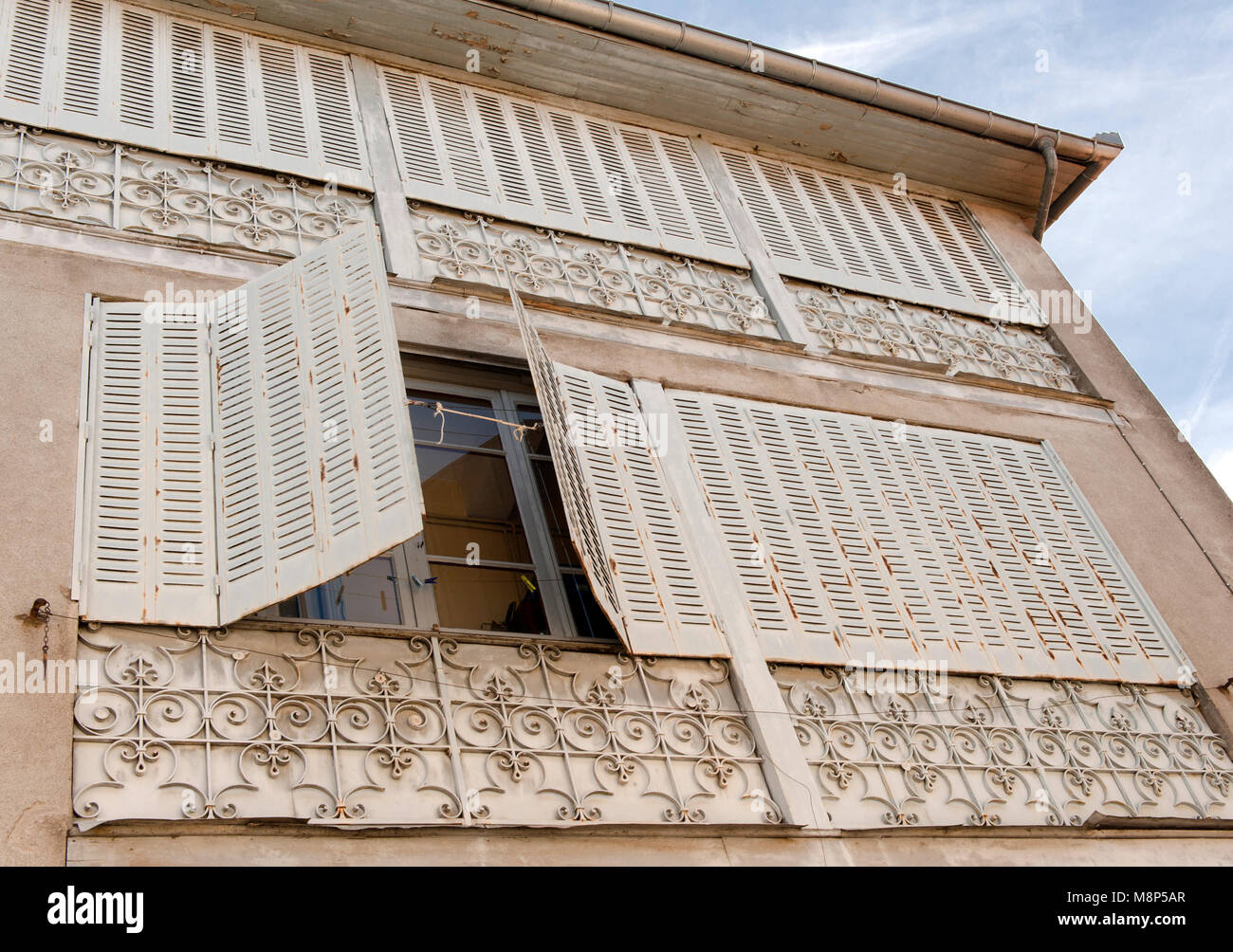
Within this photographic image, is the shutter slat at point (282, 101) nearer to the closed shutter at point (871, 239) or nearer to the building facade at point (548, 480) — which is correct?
the building facade at point (548, 480)

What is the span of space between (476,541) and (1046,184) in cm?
634

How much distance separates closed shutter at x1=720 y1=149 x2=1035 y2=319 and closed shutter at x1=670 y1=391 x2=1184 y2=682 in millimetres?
1687

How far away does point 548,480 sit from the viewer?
661 centimetres

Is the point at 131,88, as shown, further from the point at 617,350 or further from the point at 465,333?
the point at 617,350

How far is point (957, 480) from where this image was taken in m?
7.58

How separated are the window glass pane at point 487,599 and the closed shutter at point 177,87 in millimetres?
2851

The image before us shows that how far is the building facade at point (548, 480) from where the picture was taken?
4898 millimetres

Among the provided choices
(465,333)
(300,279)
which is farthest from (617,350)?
(300,279)

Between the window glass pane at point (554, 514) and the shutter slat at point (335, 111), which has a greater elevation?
the shutter slat at point (335, 111)

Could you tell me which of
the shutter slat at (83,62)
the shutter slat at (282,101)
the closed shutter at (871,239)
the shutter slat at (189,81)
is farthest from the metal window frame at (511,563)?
the closed shutter at (871,239)

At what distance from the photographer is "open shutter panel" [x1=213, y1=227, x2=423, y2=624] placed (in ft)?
16.6

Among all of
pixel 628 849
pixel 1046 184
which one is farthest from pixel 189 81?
pixel 1046 184

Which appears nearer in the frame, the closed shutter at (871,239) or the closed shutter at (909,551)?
the closed shutter at (909,551)

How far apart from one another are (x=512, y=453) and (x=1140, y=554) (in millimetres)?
3963
